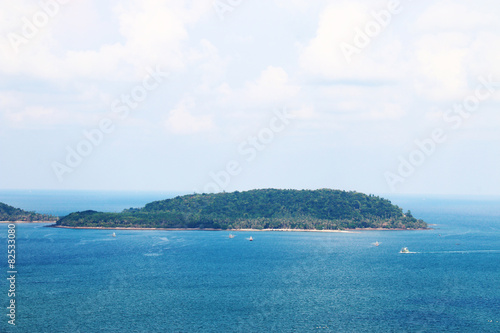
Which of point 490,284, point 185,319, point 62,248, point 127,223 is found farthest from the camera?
point 127,223

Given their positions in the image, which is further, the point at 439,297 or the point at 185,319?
the point at 439,297

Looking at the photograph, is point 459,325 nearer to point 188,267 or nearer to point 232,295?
point 232,295

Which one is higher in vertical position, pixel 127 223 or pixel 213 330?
pixel 127 223

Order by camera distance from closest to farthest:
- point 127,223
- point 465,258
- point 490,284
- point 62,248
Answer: point 490,284 < point 465,258 < point 62,248 < point 127,223

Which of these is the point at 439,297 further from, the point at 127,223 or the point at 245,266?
the point at 127,223

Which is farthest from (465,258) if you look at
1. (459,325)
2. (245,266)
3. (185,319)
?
(185,319)

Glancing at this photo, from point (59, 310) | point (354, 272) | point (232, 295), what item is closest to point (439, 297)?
point (354, 272)
